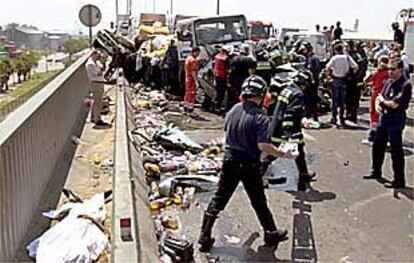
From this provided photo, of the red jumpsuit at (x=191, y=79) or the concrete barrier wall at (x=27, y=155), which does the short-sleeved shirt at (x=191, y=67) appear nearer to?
the red jumpsuit at (x=191, y=79)

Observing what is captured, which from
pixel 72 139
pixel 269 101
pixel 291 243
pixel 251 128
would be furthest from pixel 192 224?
pixel 72 139

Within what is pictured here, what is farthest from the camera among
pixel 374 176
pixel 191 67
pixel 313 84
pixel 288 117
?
pixel 191 67

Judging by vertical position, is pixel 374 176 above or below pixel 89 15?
below

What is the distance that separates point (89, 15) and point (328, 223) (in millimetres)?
15156

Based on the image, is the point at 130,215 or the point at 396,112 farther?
the point at 396,112

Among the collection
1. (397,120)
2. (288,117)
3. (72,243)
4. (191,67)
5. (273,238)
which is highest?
(191,67)

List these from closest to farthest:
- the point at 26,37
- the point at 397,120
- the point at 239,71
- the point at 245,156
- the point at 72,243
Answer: the point at 72,243 < the point at 245,156 < the point at 397,120 < the point at 26,37 < the point at 239,71

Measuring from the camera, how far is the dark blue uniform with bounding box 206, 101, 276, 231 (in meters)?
6.65

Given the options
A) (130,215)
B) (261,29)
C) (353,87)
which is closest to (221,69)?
(353,87)

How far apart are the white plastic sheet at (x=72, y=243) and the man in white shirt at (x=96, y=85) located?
9.06 meters

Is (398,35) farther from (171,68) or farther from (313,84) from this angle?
(313,84)

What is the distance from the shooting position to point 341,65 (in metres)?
15.4

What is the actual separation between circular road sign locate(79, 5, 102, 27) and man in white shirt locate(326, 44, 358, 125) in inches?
345

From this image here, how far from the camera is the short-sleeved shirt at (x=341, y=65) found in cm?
1543
